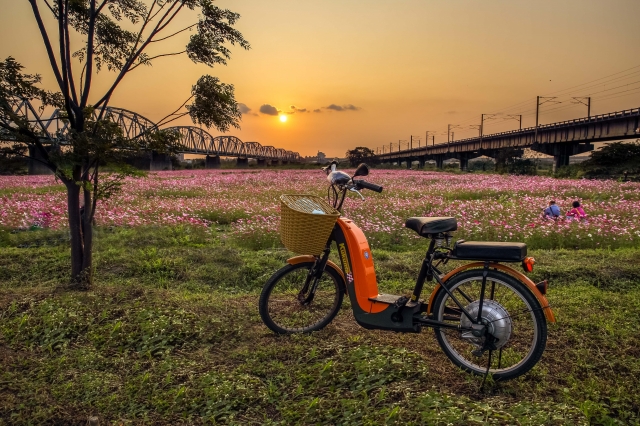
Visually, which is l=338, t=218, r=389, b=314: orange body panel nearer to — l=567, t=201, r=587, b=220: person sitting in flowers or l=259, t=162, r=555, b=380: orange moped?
l=259, t=162, r=555, b=380: orange moped

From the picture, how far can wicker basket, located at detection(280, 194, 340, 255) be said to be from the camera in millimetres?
3707

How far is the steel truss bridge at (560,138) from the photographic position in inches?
1567

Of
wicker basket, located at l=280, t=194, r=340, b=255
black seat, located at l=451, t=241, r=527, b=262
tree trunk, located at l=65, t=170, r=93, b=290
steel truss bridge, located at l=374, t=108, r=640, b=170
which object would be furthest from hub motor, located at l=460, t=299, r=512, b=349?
steel truss bridge, located at l=374, t=108, r=640, b=170

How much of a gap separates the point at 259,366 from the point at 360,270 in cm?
109

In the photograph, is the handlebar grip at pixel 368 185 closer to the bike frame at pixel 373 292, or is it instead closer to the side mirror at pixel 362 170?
the side mirror at pixel 362 170

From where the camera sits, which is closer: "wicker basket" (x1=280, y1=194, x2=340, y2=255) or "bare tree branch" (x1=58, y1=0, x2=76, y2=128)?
"wicker basket" (x1=280, y1=194, x2=340, y2=255)

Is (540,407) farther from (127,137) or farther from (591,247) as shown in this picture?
(591,247)

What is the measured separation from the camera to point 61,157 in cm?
498

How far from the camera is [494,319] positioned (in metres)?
3.36

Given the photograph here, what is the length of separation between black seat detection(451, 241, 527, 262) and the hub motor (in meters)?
0.37

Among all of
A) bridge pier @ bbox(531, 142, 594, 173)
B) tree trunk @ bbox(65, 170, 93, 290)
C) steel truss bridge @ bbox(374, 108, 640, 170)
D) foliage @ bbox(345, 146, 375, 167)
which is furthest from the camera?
foliage @ bbox(345, 146, 375, 167)

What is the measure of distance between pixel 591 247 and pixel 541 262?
217cm

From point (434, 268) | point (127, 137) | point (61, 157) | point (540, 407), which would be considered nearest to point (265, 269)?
point (127, 137)

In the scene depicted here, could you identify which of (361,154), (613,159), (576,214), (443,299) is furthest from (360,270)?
(361,154)
